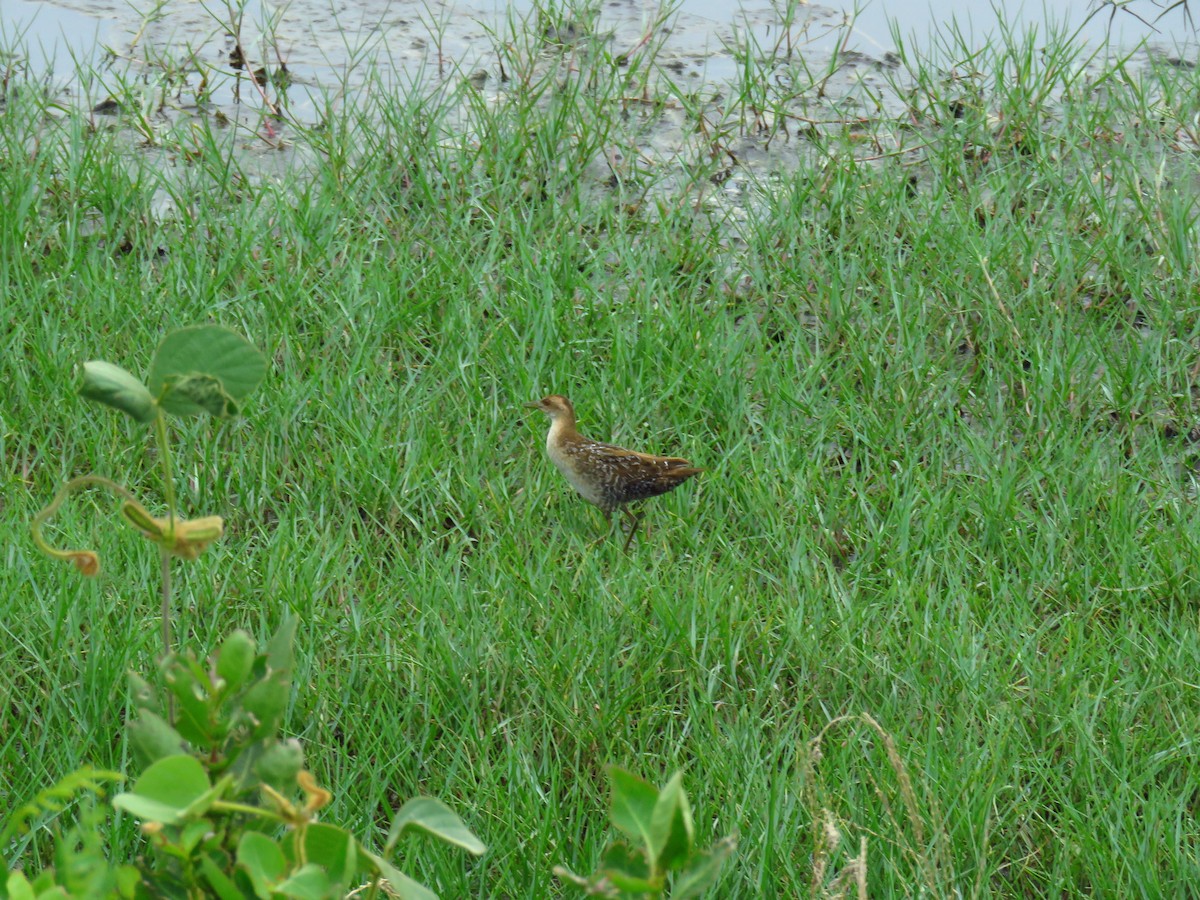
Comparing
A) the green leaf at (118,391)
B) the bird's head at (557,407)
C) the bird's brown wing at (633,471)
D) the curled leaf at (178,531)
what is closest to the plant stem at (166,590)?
the curled leaf at (178,531)

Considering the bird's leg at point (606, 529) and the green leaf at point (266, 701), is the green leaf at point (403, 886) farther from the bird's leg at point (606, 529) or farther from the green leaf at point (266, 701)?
the bird's leg at point (606, 529)

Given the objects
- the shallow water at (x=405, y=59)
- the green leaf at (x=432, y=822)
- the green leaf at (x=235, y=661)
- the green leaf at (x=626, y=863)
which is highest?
the shallow water at (x=405, y=59)

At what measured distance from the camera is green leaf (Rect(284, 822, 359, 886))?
110 cm

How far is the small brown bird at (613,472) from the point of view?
4160mm

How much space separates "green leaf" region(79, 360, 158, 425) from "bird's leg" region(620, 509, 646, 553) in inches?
123

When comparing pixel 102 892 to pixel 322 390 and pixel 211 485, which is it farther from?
pixel 322 390

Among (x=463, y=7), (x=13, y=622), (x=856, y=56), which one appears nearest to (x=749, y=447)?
(x=13, y=622)

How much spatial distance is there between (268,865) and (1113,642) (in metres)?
3.27

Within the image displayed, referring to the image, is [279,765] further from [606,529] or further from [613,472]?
[606,529]

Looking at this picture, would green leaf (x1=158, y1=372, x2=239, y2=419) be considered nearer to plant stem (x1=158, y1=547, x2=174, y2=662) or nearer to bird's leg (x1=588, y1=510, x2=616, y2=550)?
plant stem (x1=158, y1=547, x2=174, y2=662)

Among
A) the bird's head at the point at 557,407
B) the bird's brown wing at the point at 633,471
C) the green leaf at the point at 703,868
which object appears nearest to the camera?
the green leaf at the point at 703,868

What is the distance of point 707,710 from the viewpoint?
3467 millimetres

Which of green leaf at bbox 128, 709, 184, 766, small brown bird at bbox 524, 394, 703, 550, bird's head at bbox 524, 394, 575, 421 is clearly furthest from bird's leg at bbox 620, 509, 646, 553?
green leaf at bbox 128, 709, 184, 766

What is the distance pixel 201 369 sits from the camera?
1.17 metres
